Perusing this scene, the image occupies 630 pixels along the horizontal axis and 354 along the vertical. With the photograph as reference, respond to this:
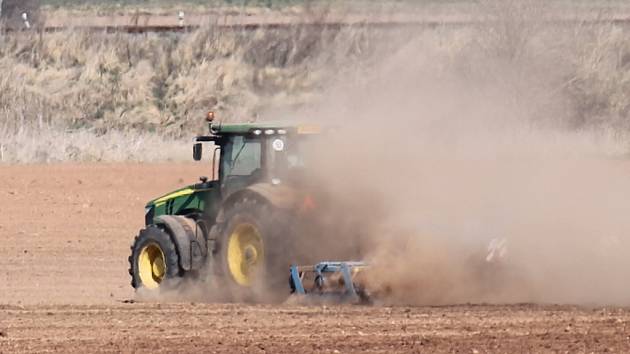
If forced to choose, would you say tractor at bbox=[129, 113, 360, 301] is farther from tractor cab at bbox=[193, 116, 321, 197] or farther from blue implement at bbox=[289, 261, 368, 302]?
blue implement at bbox=[289, 261, 368, 302]

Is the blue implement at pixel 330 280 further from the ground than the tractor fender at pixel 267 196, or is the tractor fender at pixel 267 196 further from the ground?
the tractor fender at pixel 267 196

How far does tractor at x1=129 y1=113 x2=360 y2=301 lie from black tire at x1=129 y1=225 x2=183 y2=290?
11mm

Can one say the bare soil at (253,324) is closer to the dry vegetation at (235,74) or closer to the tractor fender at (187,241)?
the tractor fender at (187,241)

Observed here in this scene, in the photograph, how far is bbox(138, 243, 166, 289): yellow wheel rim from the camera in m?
17.2

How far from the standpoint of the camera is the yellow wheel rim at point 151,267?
1719 cm

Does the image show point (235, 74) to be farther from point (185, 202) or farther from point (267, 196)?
point (267, 196)

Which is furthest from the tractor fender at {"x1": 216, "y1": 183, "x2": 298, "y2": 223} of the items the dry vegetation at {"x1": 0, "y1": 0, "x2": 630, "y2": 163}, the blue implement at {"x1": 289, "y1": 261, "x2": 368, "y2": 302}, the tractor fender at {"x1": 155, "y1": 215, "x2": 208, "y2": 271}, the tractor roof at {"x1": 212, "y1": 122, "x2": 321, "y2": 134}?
the dry vegetation at {"x1": 0, "y1": 0, "x2": 630, "y2": 163}

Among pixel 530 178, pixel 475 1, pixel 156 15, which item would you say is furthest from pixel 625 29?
pixel 530 178

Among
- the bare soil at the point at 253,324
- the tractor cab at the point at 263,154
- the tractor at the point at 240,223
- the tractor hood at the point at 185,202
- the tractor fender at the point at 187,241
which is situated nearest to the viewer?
the bare soil at the point at 253,324

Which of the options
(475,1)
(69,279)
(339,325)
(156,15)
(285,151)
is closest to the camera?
(339,325)

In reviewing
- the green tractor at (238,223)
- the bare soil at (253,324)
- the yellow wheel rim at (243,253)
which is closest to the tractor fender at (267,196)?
the green tractor at (238,223)

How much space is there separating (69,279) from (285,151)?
516 centimetres

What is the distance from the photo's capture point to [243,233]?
52.6 feet

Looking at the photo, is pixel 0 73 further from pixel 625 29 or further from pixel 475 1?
pixel 625 29
